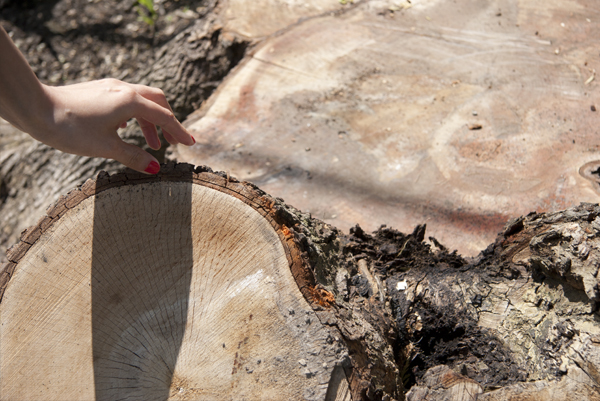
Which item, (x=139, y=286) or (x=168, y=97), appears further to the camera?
(x=168, y=97)

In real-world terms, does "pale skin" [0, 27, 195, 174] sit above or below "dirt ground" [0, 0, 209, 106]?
above

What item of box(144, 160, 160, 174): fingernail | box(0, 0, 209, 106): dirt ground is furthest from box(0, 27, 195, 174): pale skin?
box(0, 0, 209, 106): dirt ground

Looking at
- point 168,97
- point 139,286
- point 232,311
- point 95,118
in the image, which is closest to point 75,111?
point 95,118

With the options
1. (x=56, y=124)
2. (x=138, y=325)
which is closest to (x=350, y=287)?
(x=138, y=325)

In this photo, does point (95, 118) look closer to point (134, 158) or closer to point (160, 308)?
point (134, 158)

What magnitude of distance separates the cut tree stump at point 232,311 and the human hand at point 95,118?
14 centimetres

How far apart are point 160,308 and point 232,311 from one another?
0.21 metres

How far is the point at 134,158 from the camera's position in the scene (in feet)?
3.98

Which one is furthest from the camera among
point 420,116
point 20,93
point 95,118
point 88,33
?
point 88,33

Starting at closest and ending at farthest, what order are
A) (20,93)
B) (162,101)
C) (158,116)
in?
1. (20,93)
2. (158,116)
3. (162,101)

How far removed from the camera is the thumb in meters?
1.19

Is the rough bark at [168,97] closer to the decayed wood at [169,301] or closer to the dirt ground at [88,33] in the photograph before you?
the decayed wood at [169,301]

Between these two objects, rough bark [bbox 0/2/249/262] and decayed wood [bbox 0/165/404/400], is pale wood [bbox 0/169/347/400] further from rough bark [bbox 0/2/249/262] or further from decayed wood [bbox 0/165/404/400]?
rough bark [bbox 0/2/249/262]

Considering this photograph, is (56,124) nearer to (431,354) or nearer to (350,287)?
(350,287)
